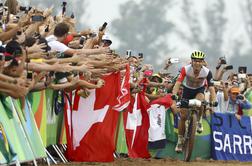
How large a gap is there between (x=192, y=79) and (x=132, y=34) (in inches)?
935

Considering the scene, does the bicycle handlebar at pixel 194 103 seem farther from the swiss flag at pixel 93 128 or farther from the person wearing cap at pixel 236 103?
the person wearing cap at pixel 236 103

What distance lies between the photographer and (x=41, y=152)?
1330 centimetres

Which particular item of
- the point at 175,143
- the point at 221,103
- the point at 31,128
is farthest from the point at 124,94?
the point at 221,103

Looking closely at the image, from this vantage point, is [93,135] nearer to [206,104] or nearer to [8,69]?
[206,104]

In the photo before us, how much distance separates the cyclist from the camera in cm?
1792

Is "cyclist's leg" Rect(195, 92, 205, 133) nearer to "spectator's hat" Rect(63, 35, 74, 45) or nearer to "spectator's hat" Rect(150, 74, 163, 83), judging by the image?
"spectator's hat" Rect(150, 74, 163, 83)

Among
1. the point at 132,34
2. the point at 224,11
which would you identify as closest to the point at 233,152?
the point at 132,34

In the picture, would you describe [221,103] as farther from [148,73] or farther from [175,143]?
[148,73]

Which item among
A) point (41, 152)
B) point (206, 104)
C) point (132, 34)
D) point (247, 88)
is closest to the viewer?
point (41, 152)

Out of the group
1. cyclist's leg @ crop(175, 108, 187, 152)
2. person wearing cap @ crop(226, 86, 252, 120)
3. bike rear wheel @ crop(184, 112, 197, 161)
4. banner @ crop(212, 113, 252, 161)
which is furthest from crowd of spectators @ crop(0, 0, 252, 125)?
bike rear wheel @ crop(184, 112, 197, 161)

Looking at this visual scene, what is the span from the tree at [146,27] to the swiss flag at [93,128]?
21.9m

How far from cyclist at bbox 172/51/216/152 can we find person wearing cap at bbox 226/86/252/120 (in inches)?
142

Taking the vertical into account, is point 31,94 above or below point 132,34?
below

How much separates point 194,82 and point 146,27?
2644cm
